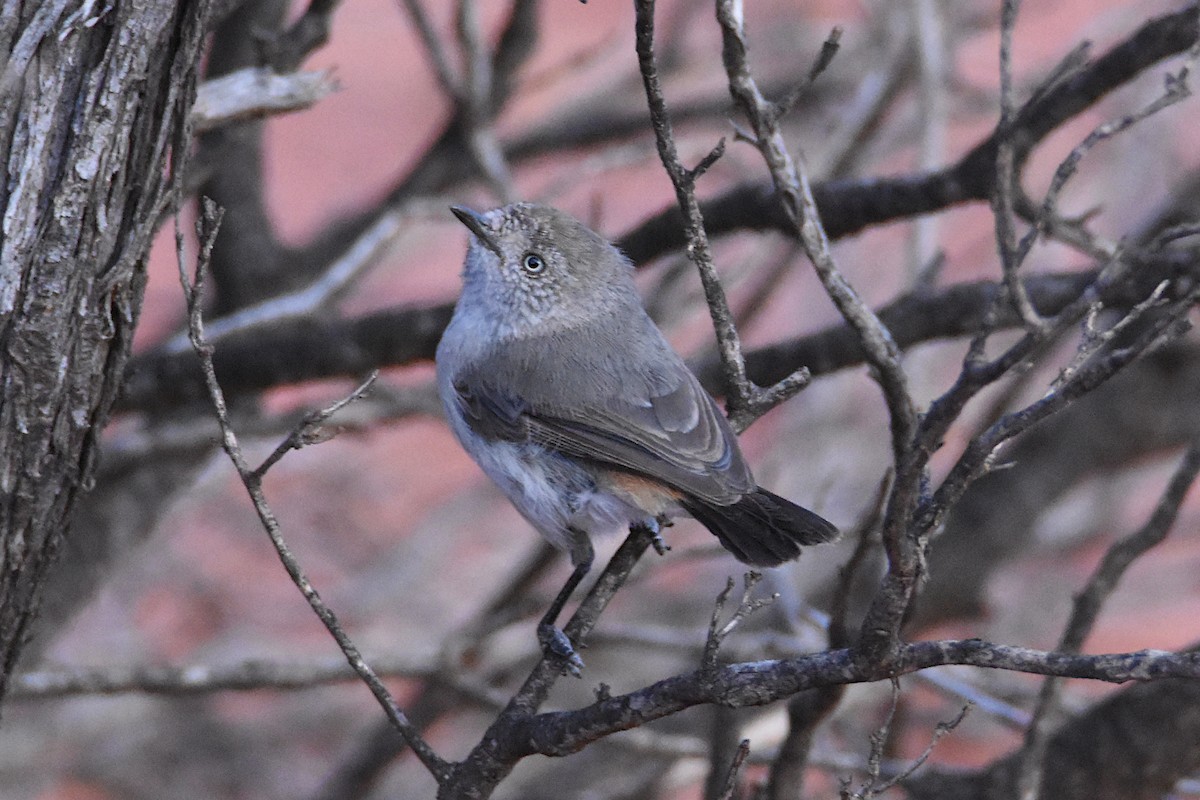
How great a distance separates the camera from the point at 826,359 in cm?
342

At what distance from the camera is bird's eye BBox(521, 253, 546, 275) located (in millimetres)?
3604

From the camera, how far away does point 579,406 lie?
Result: 3.20m

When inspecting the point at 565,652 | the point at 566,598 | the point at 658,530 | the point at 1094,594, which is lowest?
the point at 565,652

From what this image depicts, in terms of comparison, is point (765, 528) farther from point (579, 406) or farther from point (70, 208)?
point (70, 208)

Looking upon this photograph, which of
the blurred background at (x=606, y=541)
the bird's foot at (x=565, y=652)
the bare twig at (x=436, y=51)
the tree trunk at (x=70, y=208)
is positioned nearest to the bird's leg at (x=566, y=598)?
the bird's foot at (x=565, y=652)

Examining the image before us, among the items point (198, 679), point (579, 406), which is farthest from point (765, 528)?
point (198, 679)

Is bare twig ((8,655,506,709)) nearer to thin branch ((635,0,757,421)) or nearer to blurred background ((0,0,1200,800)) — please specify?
blurred background ((0,0,1200,800))

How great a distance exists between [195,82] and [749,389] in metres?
1.22

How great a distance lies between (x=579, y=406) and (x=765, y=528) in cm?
54

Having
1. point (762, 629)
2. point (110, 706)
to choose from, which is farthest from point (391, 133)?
point (762, 629)

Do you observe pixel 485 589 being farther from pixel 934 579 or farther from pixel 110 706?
pixel 934 579

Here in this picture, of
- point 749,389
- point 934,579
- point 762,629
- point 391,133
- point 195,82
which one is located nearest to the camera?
point 195,82

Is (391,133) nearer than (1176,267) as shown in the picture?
No

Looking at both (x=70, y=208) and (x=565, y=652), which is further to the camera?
(x=565, y=652)
